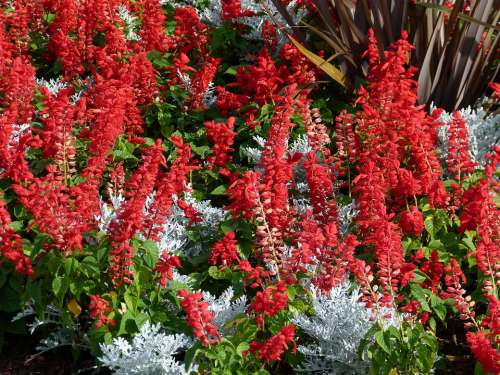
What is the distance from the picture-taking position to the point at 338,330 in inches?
142

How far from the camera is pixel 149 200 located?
4523 mm

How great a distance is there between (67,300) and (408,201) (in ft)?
5.97

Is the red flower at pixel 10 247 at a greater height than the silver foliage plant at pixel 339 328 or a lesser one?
greater

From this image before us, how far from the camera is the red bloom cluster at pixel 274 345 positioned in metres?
3.23

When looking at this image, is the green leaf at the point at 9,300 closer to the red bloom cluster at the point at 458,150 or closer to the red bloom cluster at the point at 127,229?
the red bloom cluster at the point at 127,229

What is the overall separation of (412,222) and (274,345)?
3.39 feet

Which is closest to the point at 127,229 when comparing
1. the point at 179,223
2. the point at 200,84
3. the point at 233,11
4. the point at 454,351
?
the point at 179,223

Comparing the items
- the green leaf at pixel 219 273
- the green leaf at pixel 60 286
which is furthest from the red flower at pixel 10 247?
the green leaf at pixel 219 273

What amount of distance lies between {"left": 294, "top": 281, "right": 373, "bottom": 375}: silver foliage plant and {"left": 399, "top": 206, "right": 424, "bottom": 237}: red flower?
0.49 m

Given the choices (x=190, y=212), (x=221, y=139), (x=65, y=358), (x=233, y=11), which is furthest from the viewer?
(x=233, y=11)

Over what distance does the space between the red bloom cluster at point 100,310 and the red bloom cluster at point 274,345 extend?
652mm

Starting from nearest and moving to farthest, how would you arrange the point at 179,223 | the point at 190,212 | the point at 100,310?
the point at 100,310, the point at 190,212, the point at 179,223

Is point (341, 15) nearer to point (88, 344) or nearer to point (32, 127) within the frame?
point (32, 127)

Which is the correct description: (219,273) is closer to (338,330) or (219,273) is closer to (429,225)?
(338,330)
